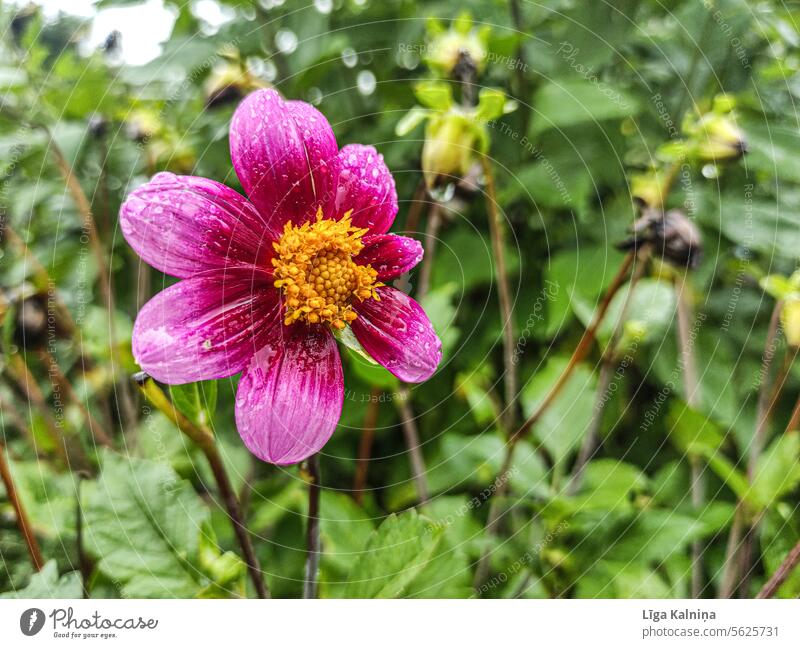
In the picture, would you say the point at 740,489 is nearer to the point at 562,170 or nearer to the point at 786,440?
the point at 786,440

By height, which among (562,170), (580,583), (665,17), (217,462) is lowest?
(580,583)

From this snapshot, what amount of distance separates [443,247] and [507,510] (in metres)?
0.19

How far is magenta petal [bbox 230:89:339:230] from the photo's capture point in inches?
12.5

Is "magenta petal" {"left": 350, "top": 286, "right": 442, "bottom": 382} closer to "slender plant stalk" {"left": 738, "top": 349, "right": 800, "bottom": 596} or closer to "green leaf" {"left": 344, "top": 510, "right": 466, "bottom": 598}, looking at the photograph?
"green leaf" {"left": 344, "top": 510, "right": 466, "bottom": 598}

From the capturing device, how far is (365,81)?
19.6 inches

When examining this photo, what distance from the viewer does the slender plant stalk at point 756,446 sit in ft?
1.48

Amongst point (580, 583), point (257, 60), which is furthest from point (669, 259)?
point (257, 60)

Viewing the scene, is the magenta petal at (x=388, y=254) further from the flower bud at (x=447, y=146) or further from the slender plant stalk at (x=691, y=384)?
the slender plant stalk at (x=691, y=384)

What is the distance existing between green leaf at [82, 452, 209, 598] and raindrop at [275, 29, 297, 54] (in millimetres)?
309

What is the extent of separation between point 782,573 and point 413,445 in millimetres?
239

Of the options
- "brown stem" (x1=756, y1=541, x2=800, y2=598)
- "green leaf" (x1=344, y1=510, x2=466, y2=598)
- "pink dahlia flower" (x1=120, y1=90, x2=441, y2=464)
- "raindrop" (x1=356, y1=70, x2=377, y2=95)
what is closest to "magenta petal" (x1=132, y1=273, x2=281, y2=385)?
"pink dahlia flower" (x1=120, y1=90, x2=441, y2=464)

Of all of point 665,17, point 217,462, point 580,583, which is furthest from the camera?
point 665,17

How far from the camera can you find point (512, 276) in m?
0.50

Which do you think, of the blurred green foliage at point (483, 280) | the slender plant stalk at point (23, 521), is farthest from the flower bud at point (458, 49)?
the slender plant stalk at point (23, 521)
